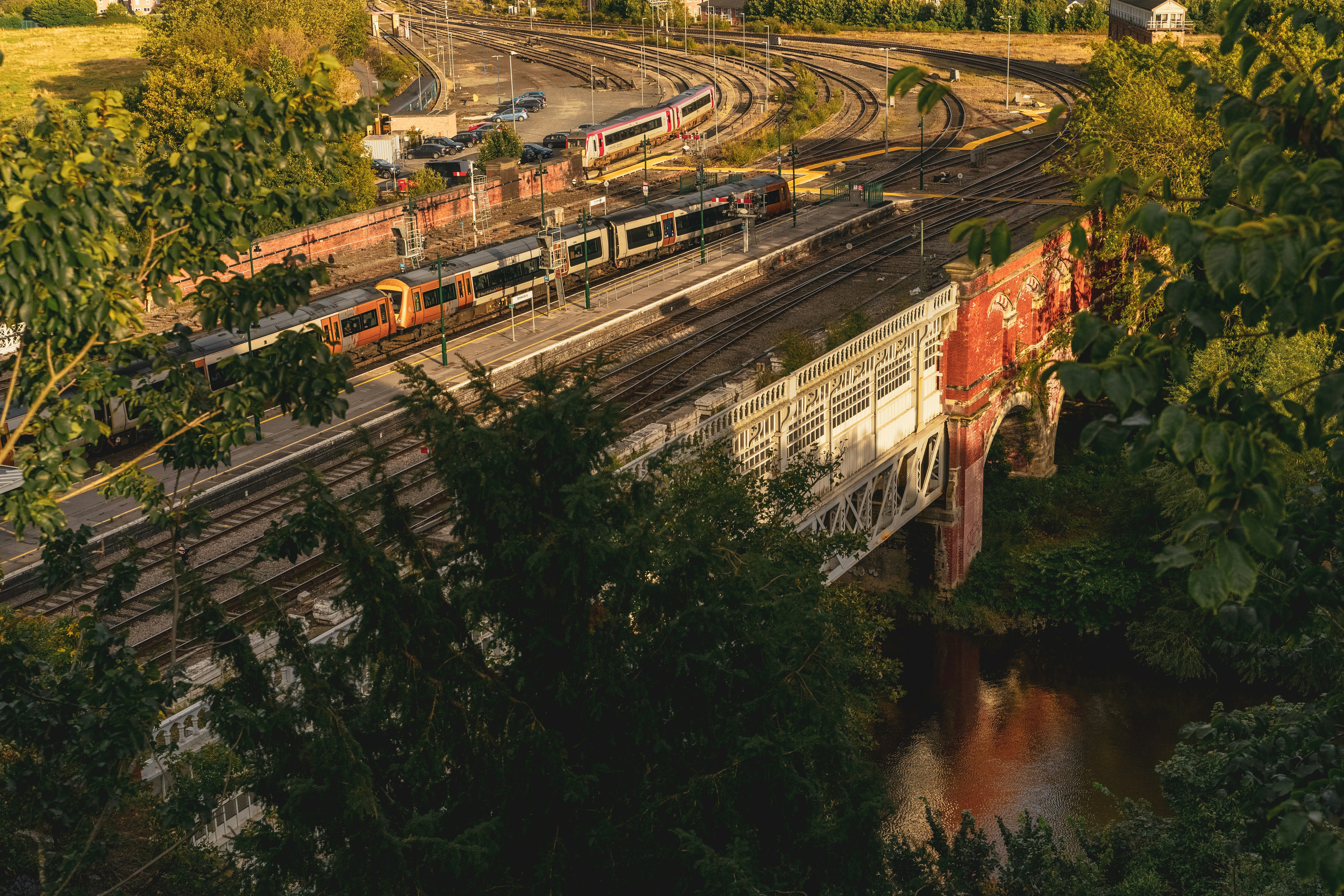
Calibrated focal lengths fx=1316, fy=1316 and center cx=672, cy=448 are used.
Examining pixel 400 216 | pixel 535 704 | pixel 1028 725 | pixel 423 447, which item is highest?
pixel 423 447

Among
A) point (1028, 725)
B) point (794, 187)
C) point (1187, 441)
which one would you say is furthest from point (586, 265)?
point (1187, 441)

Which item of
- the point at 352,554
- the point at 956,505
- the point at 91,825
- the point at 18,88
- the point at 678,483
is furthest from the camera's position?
the point at 18,88

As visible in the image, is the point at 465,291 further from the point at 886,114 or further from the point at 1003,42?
the point at 1003,42

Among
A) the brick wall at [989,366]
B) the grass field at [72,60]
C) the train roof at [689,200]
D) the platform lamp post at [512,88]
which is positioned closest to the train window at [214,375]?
the brick wall at [989,366]

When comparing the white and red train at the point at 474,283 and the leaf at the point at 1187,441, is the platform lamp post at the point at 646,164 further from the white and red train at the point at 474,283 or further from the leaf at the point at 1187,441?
the leaf at the point at 1187,441

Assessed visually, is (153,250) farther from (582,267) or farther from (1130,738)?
(582,267)

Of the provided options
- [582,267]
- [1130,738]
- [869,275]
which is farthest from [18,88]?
[1130,738]
